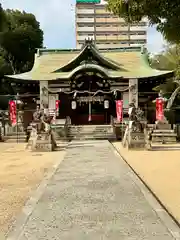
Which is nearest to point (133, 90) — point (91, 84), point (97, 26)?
point (91, 84)

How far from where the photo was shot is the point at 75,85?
104 feet

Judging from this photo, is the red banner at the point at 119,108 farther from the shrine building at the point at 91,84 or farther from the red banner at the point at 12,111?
the red banner at the point at 12,111

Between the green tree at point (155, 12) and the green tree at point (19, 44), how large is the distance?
5030cm

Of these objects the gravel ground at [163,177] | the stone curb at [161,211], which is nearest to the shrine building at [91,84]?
the gravel ground at [163,177]

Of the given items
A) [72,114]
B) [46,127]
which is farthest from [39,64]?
[46,127]

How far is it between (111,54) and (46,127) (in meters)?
18.4

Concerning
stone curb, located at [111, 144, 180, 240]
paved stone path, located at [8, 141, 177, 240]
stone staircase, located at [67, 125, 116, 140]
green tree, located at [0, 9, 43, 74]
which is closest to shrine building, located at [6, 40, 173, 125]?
A: stone staircase, located at [67, 125, 116, 140]

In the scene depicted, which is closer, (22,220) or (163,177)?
(22,220)

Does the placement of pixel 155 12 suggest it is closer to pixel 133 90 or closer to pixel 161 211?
pixel 161 211

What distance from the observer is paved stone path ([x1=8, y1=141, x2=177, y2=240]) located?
5.32 metres

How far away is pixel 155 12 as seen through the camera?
6.57 metres

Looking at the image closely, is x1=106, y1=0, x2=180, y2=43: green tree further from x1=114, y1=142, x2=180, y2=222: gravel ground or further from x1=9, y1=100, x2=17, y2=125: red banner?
x1=9, y1=100, x2=17, y2=125: red banner

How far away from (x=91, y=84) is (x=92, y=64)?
177 cm

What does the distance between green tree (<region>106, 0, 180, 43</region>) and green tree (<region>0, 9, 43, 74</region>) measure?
5030 cm
